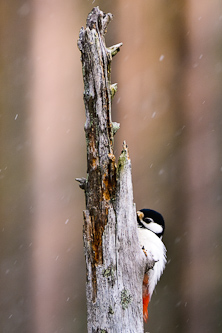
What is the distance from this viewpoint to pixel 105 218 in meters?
1.07

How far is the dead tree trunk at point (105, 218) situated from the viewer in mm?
1061

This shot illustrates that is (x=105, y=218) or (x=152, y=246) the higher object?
(x=105, y=218)

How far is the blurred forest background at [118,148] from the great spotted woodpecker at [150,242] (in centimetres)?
49

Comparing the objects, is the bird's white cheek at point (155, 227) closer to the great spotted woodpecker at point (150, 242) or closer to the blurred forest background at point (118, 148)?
the great spotted woodpecker at point (150, 242)

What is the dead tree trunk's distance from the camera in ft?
3.48

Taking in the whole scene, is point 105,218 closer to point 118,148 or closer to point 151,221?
point 151,221

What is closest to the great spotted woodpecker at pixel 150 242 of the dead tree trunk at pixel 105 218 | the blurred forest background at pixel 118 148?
the dead tree trunk at pixel 105 218

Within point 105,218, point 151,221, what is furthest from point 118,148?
point 105,218

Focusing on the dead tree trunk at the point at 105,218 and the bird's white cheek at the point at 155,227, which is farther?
the bird's white cheek at the point at 155,227

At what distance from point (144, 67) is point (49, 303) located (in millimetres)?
1126

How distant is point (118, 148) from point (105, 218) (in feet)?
3.07

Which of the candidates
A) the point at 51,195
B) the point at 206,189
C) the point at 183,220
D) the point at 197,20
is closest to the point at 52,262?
the point at 51,195

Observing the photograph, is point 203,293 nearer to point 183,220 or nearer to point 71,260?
point 183,220

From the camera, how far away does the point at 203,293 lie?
6.47 ft
